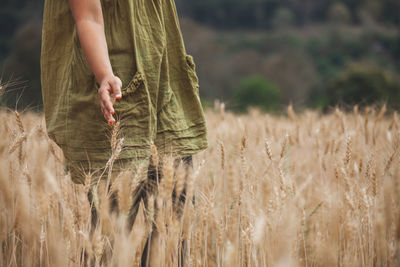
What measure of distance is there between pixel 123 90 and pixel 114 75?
49 millimetres

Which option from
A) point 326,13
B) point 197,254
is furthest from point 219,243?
point 326,13

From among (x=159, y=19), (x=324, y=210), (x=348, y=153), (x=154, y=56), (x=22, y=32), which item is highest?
(x=22, y=32)

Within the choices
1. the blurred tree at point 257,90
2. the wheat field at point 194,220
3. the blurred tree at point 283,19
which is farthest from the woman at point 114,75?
the blurred tree at point 283,19

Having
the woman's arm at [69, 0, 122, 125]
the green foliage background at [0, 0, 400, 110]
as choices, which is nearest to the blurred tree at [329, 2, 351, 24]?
the green foliage background at [0, 0, 400, 110]

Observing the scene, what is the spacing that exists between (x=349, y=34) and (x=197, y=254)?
4547cm

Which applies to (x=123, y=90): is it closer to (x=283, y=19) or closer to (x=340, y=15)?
(x=340, y=15)

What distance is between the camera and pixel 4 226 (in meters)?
1.23

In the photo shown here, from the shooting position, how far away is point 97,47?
101 centimetres

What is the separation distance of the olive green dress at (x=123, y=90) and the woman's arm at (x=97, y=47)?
9cm

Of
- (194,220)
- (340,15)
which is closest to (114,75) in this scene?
(194,220)

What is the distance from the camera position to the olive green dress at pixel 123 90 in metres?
1.12

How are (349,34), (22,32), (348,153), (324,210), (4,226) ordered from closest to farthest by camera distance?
(4,226) < (348,153) < (324,210) < (22,32) < (349,34)

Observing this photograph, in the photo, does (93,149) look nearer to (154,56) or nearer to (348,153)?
(154,56)

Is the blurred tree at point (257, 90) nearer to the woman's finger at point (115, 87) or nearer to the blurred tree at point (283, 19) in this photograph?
the woman's finger at point (115, 87)
